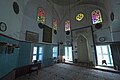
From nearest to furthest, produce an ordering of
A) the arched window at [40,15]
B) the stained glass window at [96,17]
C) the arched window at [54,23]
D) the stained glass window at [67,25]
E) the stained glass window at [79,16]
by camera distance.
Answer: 1. the arched window at [40,15]
2. the stained glass window at [96,17]
3. the stained glass window at [79,16]
4. the arched window at [54,23]
5. the stained glass window at [67,25]

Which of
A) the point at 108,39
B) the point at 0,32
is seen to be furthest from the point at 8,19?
the point at 108,39

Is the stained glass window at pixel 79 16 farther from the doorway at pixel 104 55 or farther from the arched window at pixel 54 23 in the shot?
the doorway at pixel 104 55

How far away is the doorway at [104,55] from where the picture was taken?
21.9ft

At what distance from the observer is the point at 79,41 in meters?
8.63

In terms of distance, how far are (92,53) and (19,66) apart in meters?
6.75

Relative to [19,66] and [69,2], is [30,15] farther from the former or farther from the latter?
[69,2]

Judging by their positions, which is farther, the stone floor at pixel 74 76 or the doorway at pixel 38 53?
the doorway at pixel 38 53

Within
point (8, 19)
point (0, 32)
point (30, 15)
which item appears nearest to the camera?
point (0, 32)

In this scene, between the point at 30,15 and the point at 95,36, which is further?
the point at 95,36

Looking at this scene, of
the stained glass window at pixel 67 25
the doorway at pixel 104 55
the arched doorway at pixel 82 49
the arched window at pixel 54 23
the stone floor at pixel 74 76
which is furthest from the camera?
the stained glass window at pixel 67 25

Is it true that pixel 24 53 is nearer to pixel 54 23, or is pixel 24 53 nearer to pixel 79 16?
pixel 54 23

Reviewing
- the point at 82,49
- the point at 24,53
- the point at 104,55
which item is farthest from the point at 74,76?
the point at 104,55

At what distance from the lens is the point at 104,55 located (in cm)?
702

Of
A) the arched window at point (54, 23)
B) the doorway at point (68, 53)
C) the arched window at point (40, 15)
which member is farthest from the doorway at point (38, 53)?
the doorway at point (68, 53)
